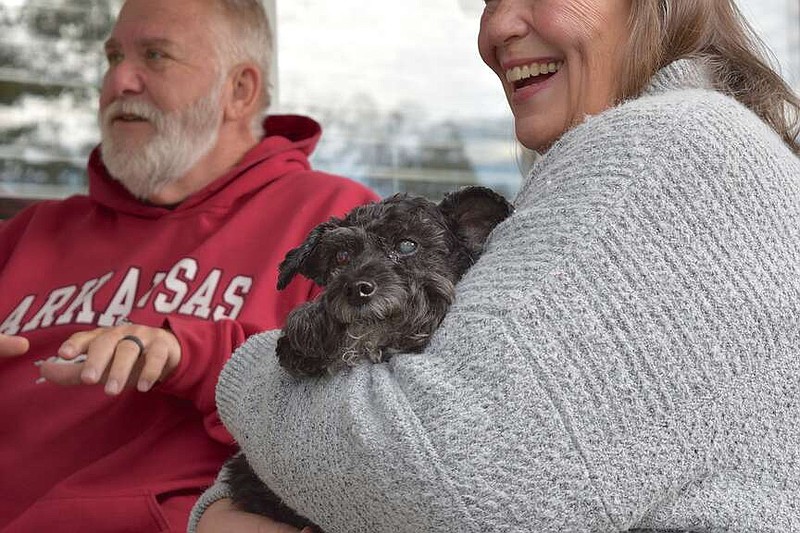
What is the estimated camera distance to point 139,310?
280 centimetres

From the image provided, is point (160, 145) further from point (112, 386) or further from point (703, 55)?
point (703, 55)

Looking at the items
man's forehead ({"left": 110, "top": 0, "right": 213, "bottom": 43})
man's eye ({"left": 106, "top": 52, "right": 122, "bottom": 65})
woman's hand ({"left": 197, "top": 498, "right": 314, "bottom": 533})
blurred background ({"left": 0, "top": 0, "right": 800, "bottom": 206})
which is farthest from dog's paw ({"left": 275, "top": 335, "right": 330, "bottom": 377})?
blurred background ({"left": 0, "top": 0, "right": 800, "bottom": 206})

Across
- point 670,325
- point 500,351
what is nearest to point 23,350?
point 500,351

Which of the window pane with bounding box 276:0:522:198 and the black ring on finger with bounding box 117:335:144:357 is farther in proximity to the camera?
the window pane with bounding box 276:0:522:198

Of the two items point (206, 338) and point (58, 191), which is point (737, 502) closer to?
point (206, 338)

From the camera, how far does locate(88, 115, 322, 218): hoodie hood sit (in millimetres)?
3135

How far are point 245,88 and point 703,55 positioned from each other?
75.2 inches

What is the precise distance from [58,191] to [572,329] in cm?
341

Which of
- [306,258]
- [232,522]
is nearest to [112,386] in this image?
[232,522]

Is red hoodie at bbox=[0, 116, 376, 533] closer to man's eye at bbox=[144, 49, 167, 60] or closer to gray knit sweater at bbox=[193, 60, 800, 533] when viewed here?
man's eye at bbox=[144, 49, 167, 60]

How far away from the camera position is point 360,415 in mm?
1536

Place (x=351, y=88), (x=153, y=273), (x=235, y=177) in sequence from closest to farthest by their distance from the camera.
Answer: (x=153, y=273), (x=235, y=177), (x=351, y=88)

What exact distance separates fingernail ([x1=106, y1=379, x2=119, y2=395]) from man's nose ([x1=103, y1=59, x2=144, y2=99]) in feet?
4.91

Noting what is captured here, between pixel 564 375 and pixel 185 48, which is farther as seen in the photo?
pixel 185 48
